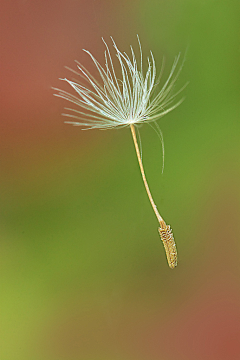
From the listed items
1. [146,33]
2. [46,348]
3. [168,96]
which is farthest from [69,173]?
[46,348]

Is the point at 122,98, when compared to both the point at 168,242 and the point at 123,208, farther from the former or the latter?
the point at 168,242

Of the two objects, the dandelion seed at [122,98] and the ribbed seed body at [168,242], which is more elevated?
the dandelion seed at [122,98]

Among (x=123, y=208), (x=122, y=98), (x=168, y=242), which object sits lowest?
(x=168, y=242)

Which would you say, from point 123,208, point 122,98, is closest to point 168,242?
point 123,208

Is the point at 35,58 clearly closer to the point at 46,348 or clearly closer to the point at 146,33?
the point at 146,33

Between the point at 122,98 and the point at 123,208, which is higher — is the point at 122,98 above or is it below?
above
